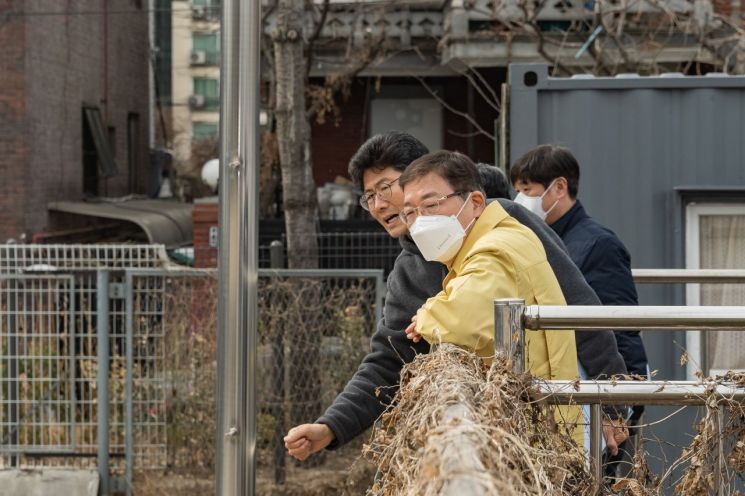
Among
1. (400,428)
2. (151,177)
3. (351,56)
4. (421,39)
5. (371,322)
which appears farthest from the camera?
(151,177)

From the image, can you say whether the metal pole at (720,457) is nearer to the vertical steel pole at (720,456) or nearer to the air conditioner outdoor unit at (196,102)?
the vertical steel pole at (720,456)

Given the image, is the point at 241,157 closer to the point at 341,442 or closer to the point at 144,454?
the point at 341,442

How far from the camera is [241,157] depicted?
4672 millimetres

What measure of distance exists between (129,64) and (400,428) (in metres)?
25.8

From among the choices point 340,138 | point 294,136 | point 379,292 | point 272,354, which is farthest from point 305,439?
point 340,138

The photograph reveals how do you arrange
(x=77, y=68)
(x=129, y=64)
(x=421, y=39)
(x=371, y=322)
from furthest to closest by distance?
(x=129, y=64), (x=77, y=68), (x=421, y=39), (x=371, y=322)

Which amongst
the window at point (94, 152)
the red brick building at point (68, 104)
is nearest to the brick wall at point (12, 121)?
the red brick building at point (68, 104)

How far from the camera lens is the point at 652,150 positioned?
26.7 ft

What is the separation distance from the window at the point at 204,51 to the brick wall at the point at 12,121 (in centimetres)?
3756

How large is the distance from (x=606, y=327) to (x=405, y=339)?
4.14 feet

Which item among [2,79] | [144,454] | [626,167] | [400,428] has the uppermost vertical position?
[2,79]

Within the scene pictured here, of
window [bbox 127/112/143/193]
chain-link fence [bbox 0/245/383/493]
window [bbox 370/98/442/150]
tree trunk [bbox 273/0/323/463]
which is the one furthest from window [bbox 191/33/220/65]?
chain-link fence [bbox 0/245/383/493]

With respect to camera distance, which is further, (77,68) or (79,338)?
(77,68)

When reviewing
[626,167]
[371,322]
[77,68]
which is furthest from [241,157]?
[77,68]
